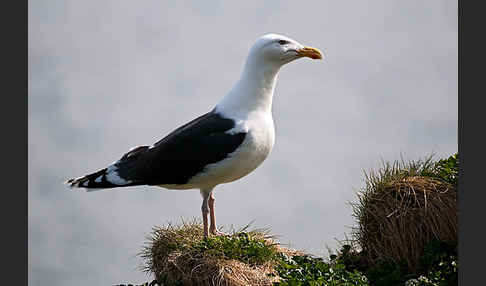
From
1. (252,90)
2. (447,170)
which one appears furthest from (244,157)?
(447,170)

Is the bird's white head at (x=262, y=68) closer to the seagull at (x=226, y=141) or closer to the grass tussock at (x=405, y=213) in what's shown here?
the seagull at (x=226, y=141)

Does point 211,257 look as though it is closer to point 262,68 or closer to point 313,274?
point 313,274

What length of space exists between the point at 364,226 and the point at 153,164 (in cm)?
194

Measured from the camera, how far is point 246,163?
5.56 m

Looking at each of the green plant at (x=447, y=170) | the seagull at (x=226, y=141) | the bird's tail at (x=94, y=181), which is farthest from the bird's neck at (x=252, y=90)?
the green plant at (x=447, y=170)

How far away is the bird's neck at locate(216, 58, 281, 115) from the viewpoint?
225 inches

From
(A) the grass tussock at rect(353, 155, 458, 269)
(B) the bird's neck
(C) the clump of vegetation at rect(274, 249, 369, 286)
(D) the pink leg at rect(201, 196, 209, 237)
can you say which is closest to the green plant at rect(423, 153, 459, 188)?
(A) the grass tussock at rect(353, 155, 458, 269)

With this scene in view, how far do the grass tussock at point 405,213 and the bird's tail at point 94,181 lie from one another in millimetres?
2223

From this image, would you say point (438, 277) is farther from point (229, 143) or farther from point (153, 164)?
point (153, 164)

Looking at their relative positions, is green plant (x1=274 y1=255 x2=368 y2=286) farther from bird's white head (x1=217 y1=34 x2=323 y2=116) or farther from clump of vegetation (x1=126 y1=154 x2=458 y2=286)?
bird's white head (x1=217 y1=34 x2=323 y2=116)

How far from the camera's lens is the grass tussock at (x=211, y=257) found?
5.32 m

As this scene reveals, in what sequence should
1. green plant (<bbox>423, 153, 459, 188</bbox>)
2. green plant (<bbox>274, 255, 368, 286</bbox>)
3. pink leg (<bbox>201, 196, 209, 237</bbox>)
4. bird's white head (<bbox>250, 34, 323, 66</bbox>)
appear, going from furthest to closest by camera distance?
1. green plant (<bbox>423, 153, 459, 188</bbox>)
2. pink leg (<bbox>201, 196, 209, 237</bbox>)
3. bird's white head (<bbox>250, 34, 323, 66</bbox>)
4. green plant (<bbox>274, 255, 368, 286</bbox>)

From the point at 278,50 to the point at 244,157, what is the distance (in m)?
0.92

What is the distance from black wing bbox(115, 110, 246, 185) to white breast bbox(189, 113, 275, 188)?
0.13ft
